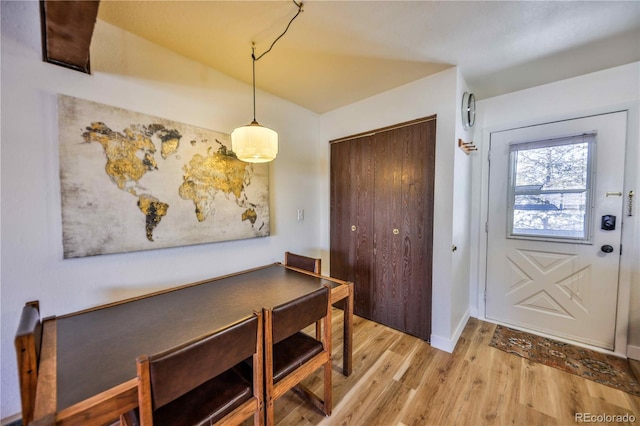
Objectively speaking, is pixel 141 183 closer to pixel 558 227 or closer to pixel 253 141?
pixel 253 141

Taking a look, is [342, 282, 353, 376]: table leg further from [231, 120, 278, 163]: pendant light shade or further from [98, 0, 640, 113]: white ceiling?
[98, 0, 640, 113]: white ceiling

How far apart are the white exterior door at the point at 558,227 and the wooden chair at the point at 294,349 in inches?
85.3

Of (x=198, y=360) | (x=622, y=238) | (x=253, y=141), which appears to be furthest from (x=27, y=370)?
(x=622, y=238)

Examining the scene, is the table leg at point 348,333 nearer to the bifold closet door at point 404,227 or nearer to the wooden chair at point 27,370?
the bifold closet door at point 404,227

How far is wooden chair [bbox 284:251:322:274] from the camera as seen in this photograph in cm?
189

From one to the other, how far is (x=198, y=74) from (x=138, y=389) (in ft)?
6.97

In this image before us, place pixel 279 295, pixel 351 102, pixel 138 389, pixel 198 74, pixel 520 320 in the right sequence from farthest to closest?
pixel 351 102
pixel 520 320
pixel 198 74
pixel 279 295
pixel 138 389

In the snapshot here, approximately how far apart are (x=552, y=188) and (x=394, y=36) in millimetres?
2035

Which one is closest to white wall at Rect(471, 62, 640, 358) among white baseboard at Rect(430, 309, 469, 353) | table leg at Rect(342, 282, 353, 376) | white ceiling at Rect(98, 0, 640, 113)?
white ceiling at Rect(98, 0, 640, 113)

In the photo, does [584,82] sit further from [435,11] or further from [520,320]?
[520,320]

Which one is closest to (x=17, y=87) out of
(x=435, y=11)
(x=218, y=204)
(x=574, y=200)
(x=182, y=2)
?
(x=182, y=2)

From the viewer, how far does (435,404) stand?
4.94 ft

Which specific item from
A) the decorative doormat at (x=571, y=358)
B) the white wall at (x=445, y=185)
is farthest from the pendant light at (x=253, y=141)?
the decorative doormat at (x=571, y=358)

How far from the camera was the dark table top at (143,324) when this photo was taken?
2.60 ft
